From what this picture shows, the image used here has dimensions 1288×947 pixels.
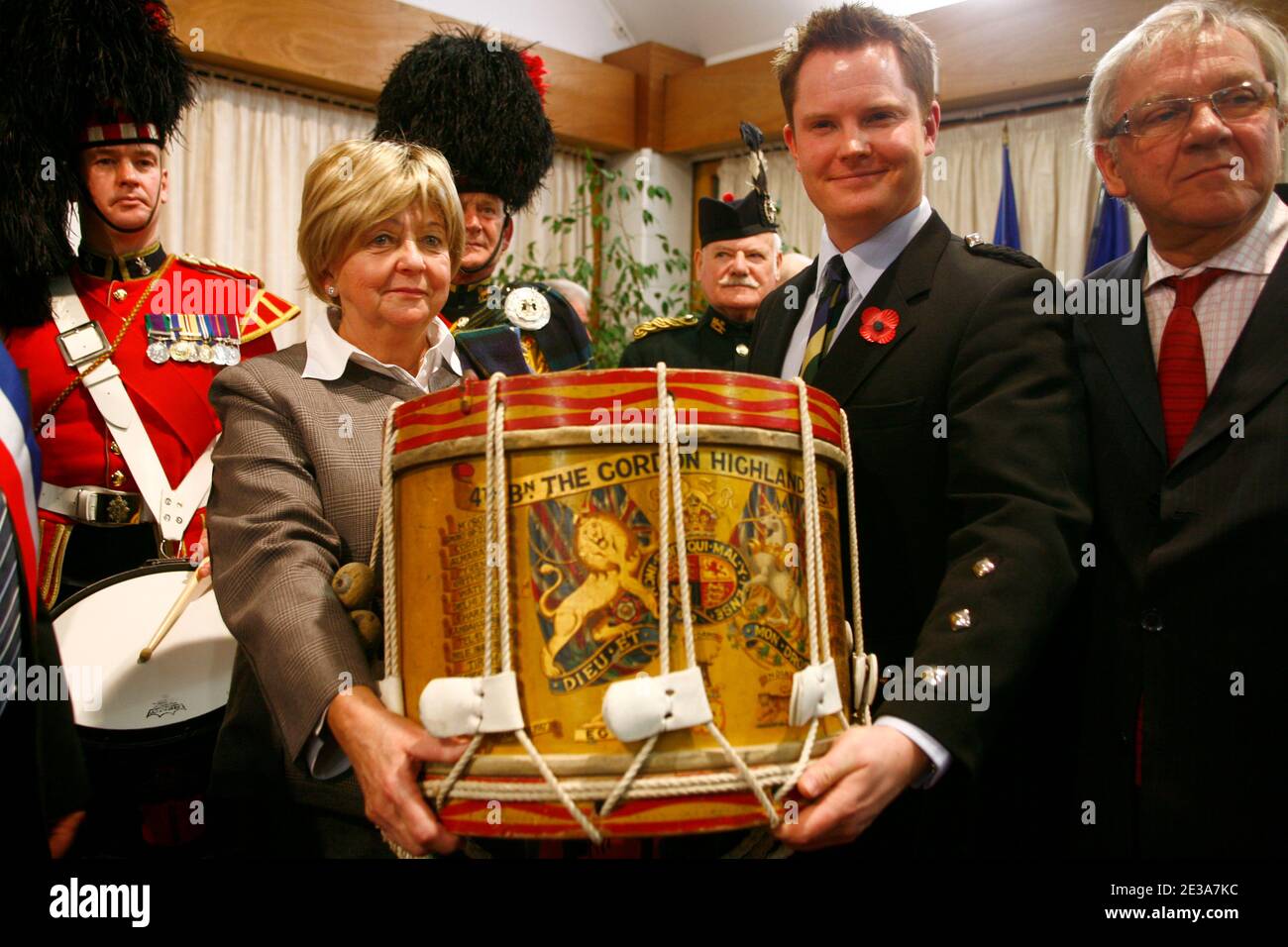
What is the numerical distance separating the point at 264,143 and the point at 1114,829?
4.83m

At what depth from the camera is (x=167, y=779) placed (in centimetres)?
211

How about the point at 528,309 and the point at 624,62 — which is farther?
the point at 624,62

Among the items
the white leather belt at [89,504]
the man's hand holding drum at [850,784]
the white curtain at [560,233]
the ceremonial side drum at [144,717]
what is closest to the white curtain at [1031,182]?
the white curtain at [560,233]

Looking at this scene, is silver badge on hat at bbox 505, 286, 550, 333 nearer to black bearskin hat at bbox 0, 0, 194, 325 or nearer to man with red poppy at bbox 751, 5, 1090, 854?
black bearskin hat at bbox 0, 0, 194, 325

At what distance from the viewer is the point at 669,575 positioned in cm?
120

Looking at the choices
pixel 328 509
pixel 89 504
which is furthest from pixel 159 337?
pixel 328 509

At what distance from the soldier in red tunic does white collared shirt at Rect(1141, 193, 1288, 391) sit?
222 centimetres

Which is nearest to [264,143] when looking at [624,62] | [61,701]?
[624,62]

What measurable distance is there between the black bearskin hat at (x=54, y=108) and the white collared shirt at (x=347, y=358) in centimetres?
138

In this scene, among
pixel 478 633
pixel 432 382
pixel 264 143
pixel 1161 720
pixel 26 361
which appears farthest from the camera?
pixel 264 143

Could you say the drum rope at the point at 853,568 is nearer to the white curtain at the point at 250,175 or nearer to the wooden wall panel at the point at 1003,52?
the wooden wall panel at the point at 1003,52

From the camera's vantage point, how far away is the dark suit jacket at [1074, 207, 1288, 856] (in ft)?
4.83

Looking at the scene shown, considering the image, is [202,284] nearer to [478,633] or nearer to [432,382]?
[432,382]

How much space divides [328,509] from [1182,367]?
4.13 feet
